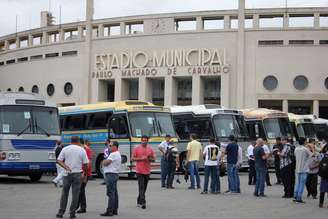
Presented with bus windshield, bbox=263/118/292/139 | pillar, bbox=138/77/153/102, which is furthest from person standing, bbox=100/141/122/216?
pillar, bbox=138/77/153/102

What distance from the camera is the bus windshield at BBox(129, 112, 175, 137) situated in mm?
24703

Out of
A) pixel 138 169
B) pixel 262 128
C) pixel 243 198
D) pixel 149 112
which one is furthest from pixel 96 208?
pixel 262 128

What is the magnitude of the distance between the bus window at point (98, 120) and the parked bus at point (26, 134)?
148 inches

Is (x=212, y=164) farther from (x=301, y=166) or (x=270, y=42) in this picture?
(x=270, y=42)

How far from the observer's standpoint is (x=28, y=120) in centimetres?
2177

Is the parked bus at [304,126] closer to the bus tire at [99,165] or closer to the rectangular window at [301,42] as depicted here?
the bus tire at [99,165]

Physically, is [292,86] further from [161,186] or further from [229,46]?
[161,186]

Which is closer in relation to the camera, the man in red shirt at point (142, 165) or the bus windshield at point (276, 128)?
the man in red shirt at point (142, 165)

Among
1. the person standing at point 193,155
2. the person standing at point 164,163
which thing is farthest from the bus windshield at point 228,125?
the person standing at point 193,155

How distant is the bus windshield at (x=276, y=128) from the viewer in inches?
1288

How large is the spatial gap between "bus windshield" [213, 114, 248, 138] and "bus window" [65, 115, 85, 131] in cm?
604

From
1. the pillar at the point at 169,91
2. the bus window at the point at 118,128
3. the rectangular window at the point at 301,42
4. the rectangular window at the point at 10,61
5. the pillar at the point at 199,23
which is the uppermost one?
the pillar at the point at 199,23

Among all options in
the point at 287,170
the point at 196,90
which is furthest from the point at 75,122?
the point at 196,90

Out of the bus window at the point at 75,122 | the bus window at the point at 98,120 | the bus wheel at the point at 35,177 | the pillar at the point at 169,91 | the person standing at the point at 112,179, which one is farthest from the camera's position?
the pillar at the point at 169,91
